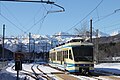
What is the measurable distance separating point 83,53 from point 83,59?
658 mm

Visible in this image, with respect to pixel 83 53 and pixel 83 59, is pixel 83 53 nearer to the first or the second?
pixel 83 53

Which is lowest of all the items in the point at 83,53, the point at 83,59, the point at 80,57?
the point at 83,59

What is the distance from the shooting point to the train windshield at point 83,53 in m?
31.9

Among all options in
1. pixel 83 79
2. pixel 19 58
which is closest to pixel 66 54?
pixel 83 79

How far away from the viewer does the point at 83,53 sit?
32125mm

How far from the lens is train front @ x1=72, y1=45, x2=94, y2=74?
3153 centimetres

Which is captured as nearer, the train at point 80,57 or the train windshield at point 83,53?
the train at point 80,57

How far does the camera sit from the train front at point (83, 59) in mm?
31531

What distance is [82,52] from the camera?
32.2 m

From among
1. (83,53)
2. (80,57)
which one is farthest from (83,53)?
(80,57)

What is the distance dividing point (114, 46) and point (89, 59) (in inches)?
3028

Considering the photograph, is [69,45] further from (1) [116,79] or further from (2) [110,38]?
(2) [110,38]

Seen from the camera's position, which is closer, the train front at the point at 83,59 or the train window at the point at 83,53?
the train front at the point at 83,59

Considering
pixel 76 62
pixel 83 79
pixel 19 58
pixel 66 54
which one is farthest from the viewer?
pixel 66 54
